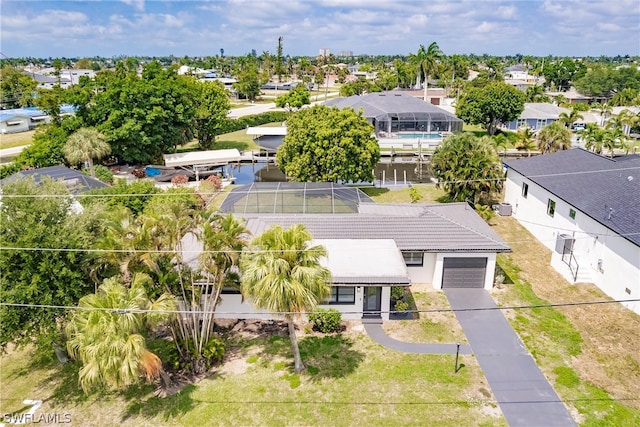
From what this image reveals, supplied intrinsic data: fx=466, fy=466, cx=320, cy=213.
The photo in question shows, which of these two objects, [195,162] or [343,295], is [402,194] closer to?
[343,295]

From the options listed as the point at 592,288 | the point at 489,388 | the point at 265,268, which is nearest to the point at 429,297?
the point at 489,388

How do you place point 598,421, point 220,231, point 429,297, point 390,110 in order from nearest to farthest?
point 598,421, point 220,231, point 429,297, point 390,110

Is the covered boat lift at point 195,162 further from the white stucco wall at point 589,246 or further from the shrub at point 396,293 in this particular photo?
the white stucco wall at point 589,246

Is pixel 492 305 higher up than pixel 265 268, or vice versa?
pixel 265 268

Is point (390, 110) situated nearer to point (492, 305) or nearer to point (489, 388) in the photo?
point (492, 305)

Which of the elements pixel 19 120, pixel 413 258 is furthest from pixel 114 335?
pixel 19 120

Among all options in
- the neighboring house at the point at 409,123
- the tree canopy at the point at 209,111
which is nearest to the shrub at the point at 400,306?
the tree canopy at the point at 209,111
